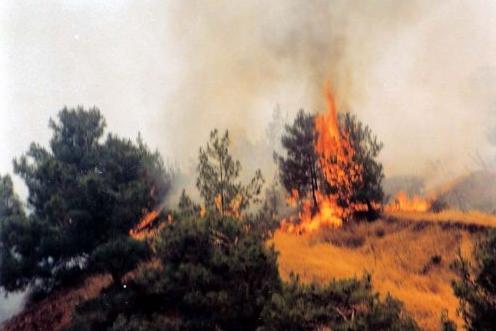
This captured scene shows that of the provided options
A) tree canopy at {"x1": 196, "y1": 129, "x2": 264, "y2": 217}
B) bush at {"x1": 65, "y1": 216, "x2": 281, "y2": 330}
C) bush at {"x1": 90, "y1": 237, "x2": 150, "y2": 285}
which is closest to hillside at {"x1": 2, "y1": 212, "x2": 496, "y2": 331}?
bush at {"x1": 90, "y1": 237, "x2": 150, "y2": 285}

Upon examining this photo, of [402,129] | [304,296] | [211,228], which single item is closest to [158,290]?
[211,228]

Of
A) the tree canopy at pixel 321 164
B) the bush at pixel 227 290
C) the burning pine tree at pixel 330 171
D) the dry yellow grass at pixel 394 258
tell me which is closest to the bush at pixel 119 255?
the bush at pixel 227 290

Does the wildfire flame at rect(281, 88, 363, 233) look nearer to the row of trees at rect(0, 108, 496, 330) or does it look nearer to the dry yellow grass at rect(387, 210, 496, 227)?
the row of trees at rect(0, 108, 496, 330)

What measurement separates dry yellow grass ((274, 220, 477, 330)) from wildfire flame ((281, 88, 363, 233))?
1970 millimetres

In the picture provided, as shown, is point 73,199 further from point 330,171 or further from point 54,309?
point 330,171

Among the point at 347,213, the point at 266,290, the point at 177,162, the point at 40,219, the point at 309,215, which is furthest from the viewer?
the point at 177,162

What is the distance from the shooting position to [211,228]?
1505 cm

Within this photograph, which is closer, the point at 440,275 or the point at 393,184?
the point at 440,275

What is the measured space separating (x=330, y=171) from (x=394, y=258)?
26.2 feet

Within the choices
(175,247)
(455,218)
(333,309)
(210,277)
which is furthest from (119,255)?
(455,218)

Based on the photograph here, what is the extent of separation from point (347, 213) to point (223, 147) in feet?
38.2

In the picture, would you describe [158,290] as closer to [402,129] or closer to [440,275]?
[440,275]

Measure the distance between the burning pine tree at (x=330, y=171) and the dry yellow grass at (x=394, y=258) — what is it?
77.9 inches

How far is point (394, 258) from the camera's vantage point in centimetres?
2380
